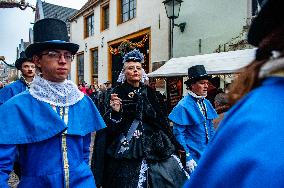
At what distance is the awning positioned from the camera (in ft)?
27.1

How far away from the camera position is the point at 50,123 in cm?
239

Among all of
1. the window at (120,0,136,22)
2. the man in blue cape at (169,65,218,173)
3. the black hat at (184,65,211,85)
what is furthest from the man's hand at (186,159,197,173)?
the window at (120,0,136,22)

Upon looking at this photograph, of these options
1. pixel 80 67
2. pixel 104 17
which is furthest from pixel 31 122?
pixel 80 67

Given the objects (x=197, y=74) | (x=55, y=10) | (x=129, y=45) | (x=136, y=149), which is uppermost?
(x=55, y=10)

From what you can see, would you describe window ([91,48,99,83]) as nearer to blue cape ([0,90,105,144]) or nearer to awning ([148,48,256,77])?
awning ([148,48,256,77])

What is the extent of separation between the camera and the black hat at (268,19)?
2.79 ft

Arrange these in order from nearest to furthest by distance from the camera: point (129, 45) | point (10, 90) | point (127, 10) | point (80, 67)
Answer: point (10, 90), point (129, 45), point (127, 10), point (80, 67)

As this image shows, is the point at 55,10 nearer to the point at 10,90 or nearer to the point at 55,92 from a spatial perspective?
the point at 10,90

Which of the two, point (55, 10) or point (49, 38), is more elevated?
point (55, 10)

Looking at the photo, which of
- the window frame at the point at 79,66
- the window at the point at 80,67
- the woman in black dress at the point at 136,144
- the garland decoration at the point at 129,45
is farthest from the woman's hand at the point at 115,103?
the window at the point at 80,67

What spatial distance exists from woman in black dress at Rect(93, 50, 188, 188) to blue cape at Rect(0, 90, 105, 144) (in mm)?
1000

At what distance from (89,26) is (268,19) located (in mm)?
20452

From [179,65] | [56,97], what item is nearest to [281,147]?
[56,97]

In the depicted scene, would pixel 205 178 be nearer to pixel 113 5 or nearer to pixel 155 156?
pixel 155 156
